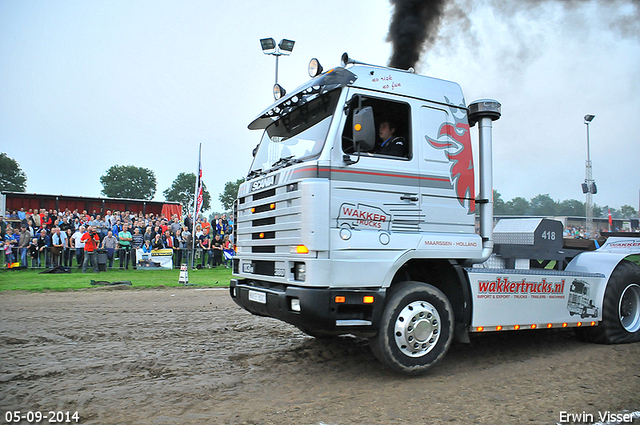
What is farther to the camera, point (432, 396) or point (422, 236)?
point (422, 236)

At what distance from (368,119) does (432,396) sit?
2842mm

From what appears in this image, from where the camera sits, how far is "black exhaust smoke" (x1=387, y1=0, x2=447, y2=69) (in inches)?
337

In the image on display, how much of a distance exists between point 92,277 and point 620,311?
1408 centimetres

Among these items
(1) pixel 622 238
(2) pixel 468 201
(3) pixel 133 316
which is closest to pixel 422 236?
(2) pixel 468 201

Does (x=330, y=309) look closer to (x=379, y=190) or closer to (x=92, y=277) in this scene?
(x=379, y=190)

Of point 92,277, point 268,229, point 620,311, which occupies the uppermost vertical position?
point 268,229

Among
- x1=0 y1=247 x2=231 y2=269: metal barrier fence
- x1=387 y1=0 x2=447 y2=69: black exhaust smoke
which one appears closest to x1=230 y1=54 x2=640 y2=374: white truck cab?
x1=387 y1=0 x2=447 y2=69: black exhaust smoke

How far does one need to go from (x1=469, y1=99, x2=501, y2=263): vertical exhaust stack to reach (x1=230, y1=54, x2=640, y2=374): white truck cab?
1 centimetres

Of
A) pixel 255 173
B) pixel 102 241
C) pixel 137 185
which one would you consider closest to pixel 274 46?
pixel 102 241

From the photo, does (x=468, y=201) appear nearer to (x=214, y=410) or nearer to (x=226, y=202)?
(x=214, y=410)

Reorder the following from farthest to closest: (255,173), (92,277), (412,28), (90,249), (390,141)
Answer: (90,249), (92,277), (412,28), (255,173), (390,141)

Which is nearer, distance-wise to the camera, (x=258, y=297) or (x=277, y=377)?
(x=277, y=377)

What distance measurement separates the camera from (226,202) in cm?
Result: 7162

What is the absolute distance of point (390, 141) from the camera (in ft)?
17.6
